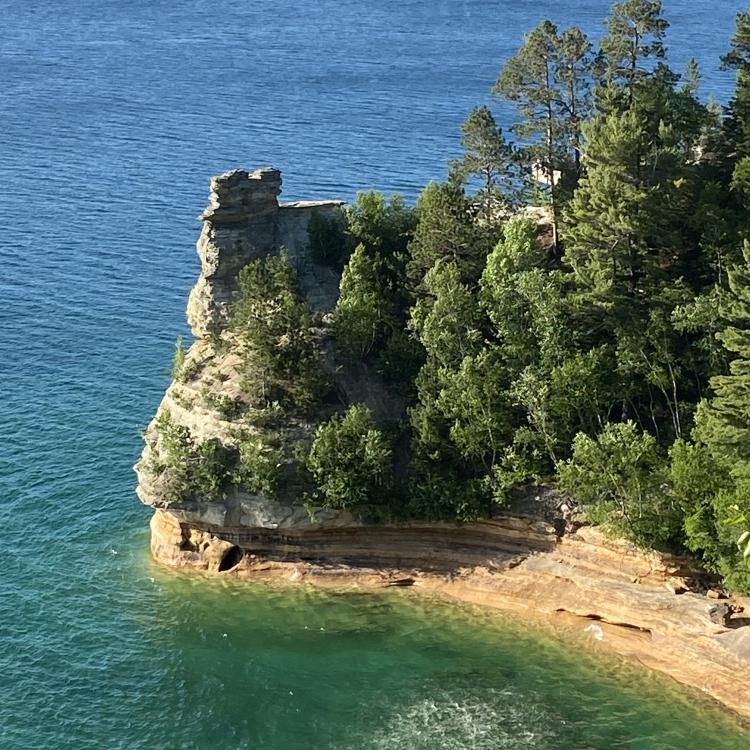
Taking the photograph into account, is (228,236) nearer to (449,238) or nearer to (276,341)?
(276,341)

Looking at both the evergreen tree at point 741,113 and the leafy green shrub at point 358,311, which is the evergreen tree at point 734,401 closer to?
the evergreen tree at point 741,113

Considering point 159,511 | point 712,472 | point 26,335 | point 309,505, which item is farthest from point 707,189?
point 26,335

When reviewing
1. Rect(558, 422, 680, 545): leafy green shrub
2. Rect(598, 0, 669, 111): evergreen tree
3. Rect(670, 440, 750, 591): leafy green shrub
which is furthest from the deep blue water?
Rect(598, 0, 669, 111): evergreen tree

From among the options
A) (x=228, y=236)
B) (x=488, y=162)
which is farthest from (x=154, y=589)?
(x=488, y=162)

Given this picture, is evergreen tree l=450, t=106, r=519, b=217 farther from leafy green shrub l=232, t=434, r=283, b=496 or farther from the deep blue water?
the deep blue water

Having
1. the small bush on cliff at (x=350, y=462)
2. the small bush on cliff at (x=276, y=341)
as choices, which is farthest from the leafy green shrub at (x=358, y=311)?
the small bush on cliff at (x=350, y=462)
